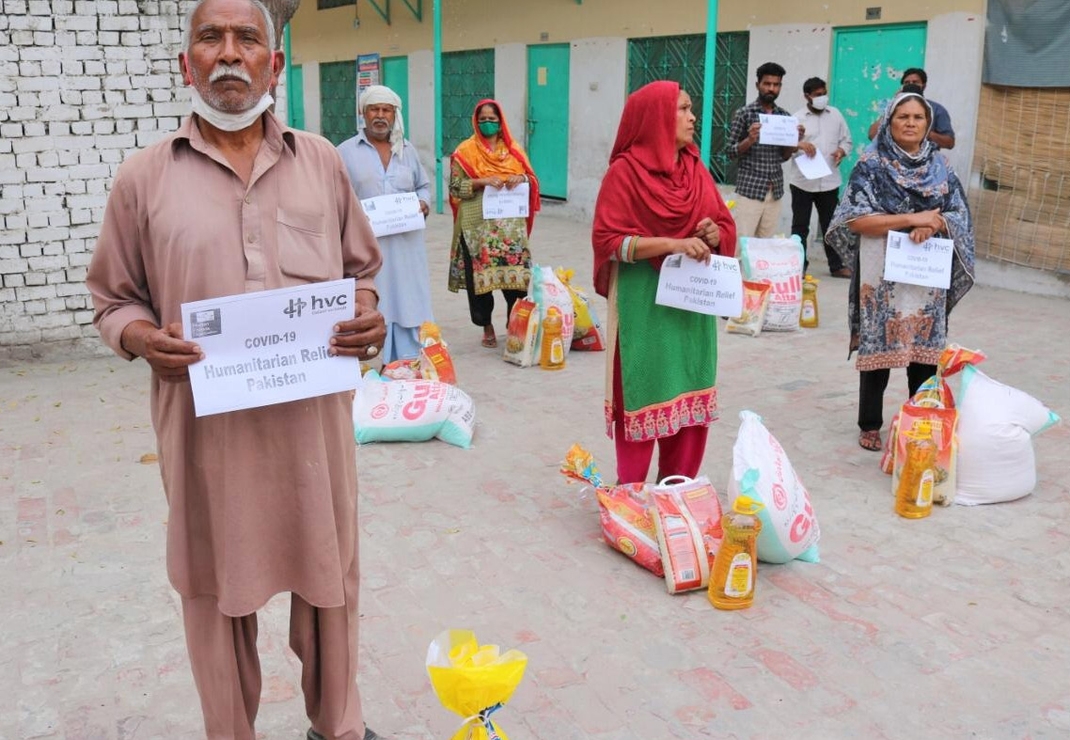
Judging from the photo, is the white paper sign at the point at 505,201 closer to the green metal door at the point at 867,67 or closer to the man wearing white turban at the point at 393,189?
the man wearing white turban at the point at 393,189

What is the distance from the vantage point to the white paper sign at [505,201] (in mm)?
7348

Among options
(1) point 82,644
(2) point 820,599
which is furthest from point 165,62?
(2) point 820,599

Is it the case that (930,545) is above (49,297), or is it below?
below

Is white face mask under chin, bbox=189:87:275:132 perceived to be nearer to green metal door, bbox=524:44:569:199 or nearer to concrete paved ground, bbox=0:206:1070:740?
concrete paved ground, bbox=0:206:1070:740

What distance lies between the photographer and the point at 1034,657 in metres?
3.46

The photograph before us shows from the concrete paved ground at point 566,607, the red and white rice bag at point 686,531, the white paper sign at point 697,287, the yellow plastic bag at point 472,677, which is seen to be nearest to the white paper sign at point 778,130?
the concrete paved ground at point 566,607

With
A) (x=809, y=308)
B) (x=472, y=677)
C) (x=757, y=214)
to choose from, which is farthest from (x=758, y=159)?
(x=472, y=677)

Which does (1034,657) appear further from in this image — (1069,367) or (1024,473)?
(1069,367)

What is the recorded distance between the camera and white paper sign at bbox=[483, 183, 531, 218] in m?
7.35

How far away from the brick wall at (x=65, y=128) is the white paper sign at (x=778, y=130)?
4.70 meters

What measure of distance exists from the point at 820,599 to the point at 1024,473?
1.50 m

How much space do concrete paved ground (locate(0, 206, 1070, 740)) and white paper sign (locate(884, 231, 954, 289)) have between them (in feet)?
3.21

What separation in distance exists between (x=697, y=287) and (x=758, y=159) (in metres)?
5.34

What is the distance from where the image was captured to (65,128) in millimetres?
7207
